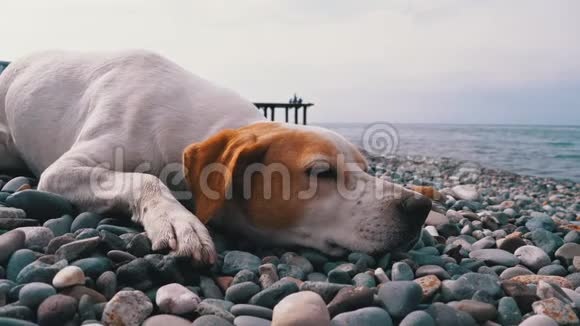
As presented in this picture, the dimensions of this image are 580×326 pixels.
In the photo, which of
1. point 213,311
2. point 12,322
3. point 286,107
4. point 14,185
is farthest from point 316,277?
point 286,107

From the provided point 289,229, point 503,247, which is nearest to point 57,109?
point 289,229

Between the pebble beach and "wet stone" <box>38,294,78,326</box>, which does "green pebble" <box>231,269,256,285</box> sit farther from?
"wet stone" <box>38,294,78,326</box>

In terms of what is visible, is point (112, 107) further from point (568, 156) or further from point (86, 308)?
point (568, 156)

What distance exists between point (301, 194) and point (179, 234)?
0.69 m

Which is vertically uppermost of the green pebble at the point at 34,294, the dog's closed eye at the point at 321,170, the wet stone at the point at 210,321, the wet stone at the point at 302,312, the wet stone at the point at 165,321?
the dog's closed eye at the point at 321,170

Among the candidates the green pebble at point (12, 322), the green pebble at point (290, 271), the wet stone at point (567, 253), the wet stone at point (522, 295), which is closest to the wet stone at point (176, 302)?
the green pebble at point (12, 322)

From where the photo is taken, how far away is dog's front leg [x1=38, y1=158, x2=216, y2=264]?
2.36 metres

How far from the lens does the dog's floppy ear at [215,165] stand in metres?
2.79

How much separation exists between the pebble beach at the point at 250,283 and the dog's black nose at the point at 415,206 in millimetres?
236

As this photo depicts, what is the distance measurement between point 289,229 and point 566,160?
1899cm

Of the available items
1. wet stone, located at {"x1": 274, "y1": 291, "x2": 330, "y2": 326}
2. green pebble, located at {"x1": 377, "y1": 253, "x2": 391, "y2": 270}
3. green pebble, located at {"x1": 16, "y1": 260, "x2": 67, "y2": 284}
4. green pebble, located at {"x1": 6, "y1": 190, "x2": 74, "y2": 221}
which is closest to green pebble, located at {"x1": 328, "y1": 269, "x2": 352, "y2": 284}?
green pebble, located at {"x1": 377, "y1": 253, "x2": 391, "y2": 270}

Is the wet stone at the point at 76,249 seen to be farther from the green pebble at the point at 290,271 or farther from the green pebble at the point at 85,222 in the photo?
the green pebble at the point at 290,271

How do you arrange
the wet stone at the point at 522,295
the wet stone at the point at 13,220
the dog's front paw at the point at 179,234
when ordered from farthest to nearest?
the wet stone at the point at 13,220 → the dog's front paw at the point at 179,234 → the wet stone at the point at 522,295

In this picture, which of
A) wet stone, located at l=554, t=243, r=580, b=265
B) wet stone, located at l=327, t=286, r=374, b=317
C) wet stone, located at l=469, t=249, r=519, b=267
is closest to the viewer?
wet stone, located at l=327, t=286, r=374, b=317
